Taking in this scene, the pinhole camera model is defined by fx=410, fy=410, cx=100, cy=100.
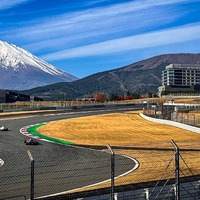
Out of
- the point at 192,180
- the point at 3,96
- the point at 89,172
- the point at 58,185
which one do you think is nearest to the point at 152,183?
the point at 192,180

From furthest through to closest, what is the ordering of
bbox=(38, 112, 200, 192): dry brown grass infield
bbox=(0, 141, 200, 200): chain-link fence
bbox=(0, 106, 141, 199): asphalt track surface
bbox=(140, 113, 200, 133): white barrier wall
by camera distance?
bbox=(140, 113, 200, 133): white barrier wall → bbox=(38, 112, 200, 192): dry brown grass infield → bbox=(0, 106, 141, 199): asphalt track surface → bbox=(0, 141, 200, 200): chain-link fence

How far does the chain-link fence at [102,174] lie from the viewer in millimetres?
11477

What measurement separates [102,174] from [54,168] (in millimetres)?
2678

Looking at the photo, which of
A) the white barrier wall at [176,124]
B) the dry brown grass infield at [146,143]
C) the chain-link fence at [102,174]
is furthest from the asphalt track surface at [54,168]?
the white barrier wall at [176,124]

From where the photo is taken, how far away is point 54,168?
65.5 feet

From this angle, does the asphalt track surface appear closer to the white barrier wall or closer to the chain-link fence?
the chain-link fence

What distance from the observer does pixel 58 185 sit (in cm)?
1592

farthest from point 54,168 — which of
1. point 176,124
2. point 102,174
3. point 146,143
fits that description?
point 176,124

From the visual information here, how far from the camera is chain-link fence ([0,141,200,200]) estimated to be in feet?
37.7

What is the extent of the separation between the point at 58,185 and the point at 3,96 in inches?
5097

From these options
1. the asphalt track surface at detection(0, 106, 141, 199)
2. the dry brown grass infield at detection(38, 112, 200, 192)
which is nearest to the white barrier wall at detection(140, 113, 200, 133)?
the dry brown grass infield at detection(38, 112, 200, 192)

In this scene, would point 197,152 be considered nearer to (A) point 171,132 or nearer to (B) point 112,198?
(A) point 171,132

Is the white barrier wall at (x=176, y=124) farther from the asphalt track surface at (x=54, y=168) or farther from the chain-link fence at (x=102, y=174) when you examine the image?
the asphalt track surface at (x=54, y=168)

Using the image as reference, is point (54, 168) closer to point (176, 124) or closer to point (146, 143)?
point (146, 143)
